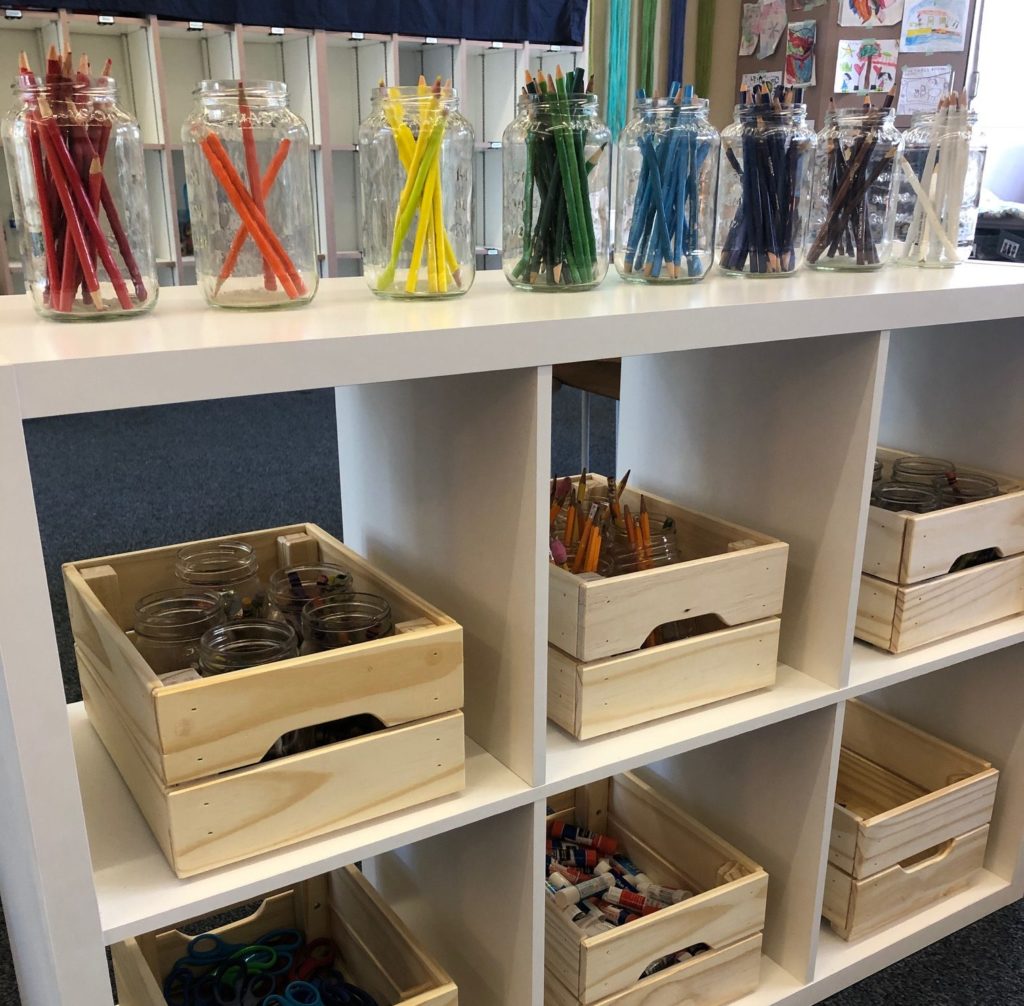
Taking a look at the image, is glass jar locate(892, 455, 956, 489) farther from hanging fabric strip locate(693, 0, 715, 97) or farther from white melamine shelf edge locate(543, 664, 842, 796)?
hanging fabric strip locate(693, 0, 715, 97)

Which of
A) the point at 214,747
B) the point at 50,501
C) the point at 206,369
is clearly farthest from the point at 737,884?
the point at 50,501

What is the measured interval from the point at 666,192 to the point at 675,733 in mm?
587

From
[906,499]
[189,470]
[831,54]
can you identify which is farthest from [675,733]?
[831,54]

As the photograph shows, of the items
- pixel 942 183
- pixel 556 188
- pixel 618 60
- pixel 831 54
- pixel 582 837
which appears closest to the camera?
pixel 556 188

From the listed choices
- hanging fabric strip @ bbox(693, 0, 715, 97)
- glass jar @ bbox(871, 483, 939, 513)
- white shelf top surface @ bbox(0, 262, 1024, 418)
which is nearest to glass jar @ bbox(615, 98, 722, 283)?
white shelf top surface @ bbox(0, 262, 1024, 418)

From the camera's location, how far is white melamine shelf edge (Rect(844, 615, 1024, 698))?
121 centimetres

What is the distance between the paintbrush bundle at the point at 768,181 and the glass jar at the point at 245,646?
26.7 inches

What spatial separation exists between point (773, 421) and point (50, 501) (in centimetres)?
285

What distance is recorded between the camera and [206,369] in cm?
71

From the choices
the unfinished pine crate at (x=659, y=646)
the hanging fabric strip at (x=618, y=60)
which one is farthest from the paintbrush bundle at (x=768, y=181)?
the hanging fabric strip at (x=618, y=60)

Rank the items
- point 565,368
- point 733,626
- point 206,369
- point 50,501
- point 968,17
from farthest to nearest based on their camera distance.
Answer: point 968,17, point 50,501, point 565,368, point 733,626, point 206,369

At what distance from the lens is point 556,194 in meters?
1.02

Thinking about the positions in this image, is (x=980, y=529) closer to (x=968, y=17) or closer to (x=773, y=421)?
(x=773, y=421)

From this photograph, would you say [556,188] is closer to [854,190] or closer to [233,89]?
[233,89]
